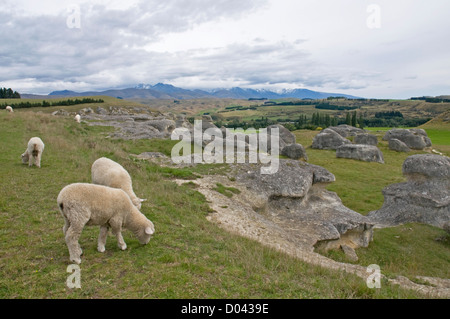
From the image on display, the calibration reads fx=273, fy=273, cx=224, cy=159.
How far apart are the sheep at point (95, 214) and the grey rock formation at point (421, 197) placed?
21.9 m

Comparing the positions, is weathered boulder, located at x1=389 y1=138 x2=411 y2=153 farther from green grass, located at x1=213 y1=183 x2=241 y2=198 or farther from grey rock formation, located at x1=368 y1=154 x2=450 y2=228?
green grass, located at x1=213 y1=183 x2=241 y2=198

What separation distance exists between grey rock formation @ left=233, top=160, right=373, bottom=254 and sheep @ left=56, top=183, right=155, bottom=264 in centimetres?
1009

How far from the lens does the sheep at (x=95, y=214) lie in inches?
303

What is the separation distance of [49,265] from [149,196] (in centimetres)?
798

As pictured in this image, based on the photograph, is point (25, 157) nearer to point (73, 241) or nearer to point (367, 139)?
point (73, 241)

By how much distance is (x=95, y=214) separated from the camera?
8039 millimetres

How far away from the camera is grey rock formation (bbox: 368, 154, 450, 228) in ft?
77.2

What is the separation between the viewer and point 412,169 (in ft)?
82.9

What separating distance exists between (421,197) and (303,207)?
10.7m

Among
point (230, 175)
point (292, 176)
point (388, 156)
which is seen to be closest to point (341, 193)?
point (292, 176)

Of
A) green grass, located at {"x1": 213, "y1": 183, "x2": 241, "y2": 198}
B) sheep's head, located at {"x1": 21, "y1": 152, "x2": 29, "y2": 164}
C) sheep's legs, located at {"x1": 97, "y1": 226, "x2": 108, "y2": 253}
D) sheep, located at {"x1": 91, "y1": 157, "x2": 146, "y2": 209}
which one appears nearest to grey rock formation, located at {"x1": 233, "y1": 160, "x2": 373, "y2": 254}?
green grass, located at {"x1": 213, "y1": 183, "x2": 241, "y2": 198}
